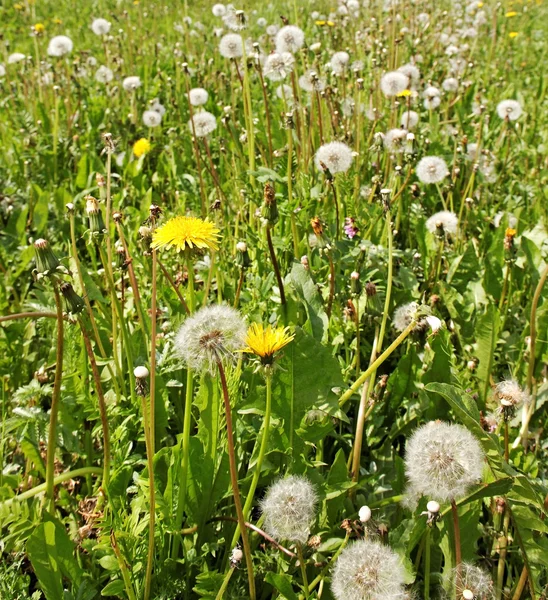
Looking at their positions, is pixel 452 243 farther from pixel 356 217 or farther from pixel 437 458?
pixel 437 458

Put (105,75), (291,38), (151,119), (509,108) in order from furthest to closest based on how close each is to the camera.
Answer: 1. (105,75)
2. (151,119)
3. (509,108)
4. (291,38)

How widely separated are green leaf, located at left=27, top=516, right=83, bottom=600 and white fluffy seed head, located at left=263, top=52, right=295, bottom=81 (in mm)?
1985

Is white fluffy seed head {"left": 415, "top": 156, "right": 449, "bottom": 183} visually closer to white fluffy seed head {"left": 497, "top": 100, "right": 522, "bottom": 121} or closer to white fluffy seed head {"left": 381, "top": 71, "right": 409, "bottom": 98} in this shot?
white fluffy seed head {"left": 381, "top": 71, "right": 409, "bottom": 98}

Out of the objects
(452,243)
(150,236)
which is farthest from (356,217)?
(150,236)

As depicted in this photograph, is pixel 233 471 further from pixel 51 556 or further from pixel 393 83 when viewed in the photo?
pixel 393 83

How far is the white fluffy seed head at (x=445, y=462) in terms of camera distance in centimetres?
101

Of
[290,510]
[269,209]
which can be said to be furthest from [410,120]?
[290,510]

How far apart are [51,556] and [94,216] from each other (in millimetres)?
769

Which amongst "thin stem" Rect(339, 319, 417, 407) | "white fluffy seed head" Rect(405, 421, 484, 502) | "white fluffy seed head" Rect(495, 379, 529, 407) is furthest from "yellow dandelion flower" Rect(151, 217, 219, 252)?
"white fluffy seed head" Rect(495, 379, 529, 407)

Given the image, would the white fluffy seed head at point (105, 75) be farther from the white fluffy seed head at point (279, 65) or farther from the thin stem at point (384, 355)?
the thin stem at point (384, 355)

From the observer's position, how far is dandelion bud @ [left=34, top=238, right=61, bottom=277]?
1.14m

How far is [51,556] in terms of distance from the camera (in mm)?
1203

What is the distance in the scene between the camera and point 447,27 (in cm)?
528

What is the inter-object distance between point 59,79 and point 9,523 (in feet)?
10.9
